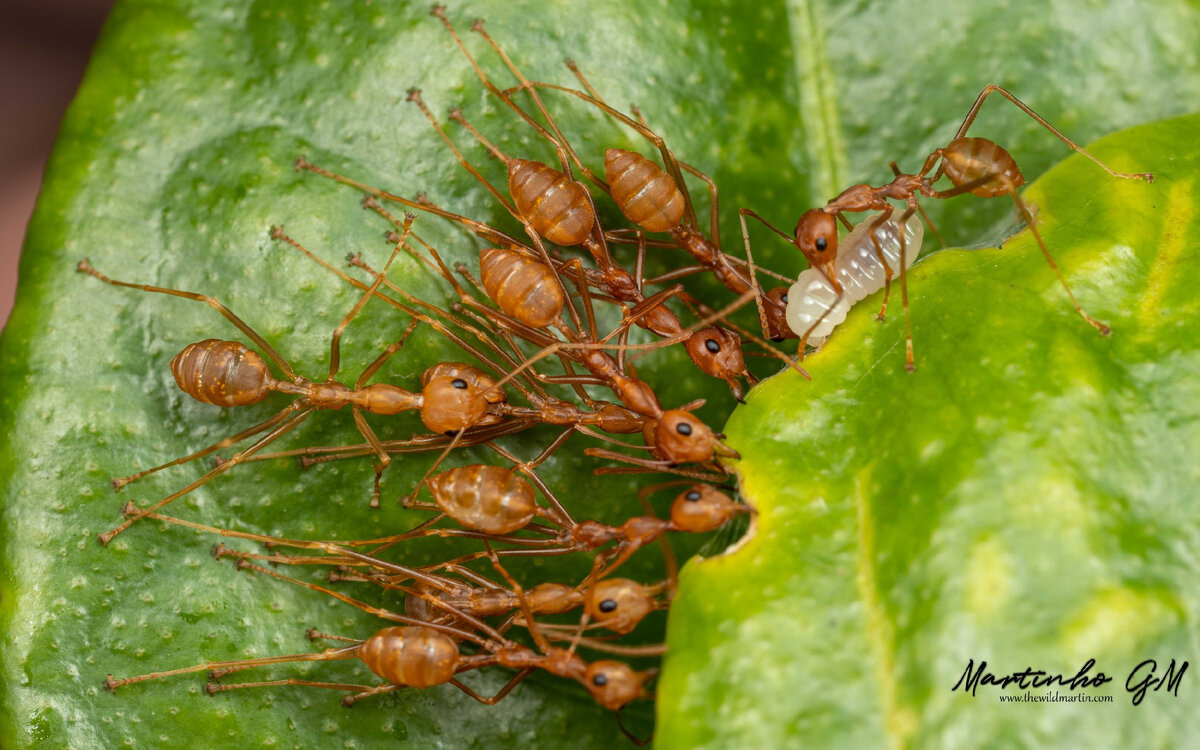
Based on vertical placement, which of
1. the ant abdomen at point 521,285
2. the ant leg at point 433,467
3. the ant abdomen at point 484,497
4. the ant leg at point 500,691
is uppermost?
the ant abdomen at point 521,285

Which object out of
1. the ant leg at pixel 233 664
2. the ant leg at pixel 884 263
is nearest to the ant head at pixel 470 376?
the ant leg at pixel 233 664

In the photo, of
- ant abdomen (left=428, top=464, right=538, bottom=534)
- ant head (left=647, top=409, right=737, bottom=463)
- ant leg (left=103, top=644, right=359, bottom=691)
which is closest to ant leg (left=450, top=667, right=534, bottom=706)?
ant leg (left=103, top=644, right=359, bottom=691)

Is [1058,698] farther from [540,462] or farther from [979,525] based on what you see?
[540,462]

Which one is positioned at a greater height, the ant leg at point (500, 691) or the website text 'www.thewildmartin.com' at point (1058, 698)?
the ant leg at point (500, 691)

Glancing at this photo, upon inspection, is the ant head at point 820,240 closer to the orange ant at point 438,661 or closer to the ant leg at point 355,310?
the ant leg at point 355,310

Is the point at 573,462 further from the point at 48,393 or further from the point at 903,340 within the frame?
the point at 48,393

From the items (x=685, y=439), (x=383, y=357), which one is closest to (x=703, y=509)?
(x=685, y=439)
